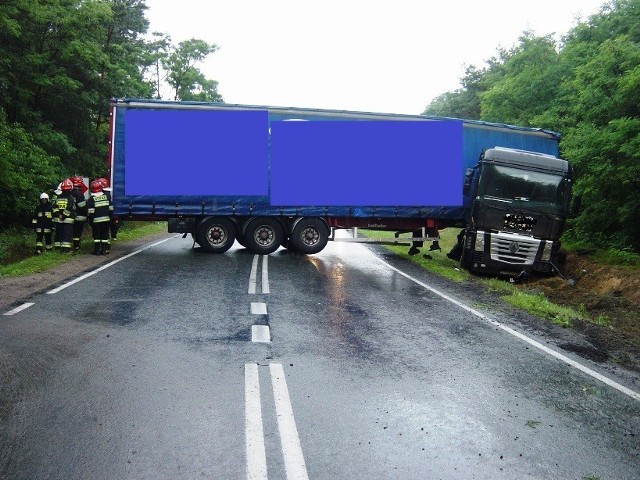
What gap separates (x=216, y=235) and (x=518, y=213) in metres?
7.91

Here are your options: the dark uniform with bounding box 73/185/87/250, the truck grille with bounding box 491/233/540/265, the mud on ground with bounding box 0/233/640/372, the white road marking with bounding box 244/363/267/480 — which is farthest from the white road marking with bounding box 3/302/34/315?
the truck grille with bounding box 491/233/540/265

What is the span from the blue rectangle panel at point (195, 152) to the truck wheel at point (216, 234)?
2.97ft

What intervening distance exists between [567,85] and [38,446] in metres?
18.3

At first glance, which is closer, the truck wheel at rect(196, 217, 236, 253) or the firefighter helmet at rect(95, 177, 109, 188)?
the firefighter helmet at rect(95, 177, 109, 188)

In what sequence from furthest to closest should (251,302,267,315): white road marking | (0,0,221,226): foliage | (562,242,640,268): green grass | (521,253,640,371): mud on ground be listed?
1. (0,0,221,226): foliage
2. (562,242,640,268): green grass
3. (251,302,267,315): white road marking
4. (521,253,640,371): mud on ground

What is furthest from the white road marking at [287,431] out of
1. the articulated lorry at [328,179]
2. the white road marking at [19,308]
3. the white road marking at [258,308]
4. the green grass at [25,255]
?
the articulated lorry at [328,179]

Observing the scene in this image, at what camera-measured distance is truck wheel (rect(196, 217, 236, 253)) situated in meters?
17.1

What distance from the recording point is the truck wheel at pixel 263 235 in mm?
17141

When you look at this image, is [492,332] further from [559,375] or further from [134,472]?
[134,472]

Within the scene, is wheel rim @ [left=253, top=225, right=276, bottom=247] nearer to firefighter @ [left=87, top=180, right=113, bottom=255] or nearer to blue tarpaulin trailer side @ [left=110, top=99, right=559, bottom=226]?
blue tarpaulin trailer side @ [left=110, top=99, right=559, bottom=226]

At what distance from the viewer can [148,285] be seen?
451 inches

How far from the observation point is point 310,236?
17.5 m

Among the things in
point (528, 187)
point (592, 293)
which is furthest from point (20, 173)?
point (592, 293)

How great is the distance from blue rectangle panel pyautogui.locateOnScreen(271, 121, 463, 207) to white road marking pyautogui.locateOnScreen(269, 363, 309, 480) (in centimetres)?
1106
